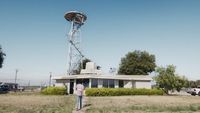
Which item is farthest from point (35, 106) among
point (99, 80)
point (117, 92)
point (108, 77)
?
point (108, 77)

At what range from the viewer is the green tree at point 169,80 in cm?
4191

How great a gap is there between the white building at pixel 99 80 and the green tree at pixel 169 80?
9.17ft

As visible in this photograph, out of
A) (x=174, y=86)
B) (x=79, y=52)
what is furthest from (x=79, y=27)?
(x=174, y=86)

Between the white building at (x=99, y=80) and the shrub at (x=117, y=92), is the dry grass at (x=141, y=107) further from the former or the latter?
the white building at (x=99, y=80)

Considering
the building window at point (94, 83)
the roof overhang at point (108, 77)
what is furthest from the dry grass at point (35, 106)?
the building window at point (94, 83)

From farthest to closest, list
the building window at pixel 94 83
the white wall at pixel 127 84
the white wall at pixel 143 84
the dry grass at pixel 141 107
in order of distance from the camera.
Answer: the white wall at pixel 143 84
the white wall at pixel 127 84
the building window at pixel 94 83
the dry grass at pixel 141 107

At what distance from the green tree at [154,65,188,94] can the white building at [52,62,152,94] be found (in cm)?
279

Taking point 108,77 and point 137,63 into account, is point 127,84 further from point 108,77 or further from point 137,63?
point 137,63

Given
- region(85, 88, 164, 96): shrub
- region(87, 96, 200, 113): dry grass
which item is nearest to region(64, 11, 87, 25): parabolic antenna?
region(85, 88, 164, 96): shrub

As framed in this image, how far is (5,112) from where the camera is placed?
14.5 metres

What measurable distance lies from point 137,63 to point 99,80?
27533 mm

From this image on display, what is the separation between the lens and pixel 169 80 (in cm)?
4184

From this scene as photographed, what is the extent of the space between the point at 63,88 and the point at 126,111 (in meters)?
21.3

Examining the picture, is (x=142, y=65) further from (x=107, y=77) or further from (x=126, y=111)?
(x=126, y=111)
